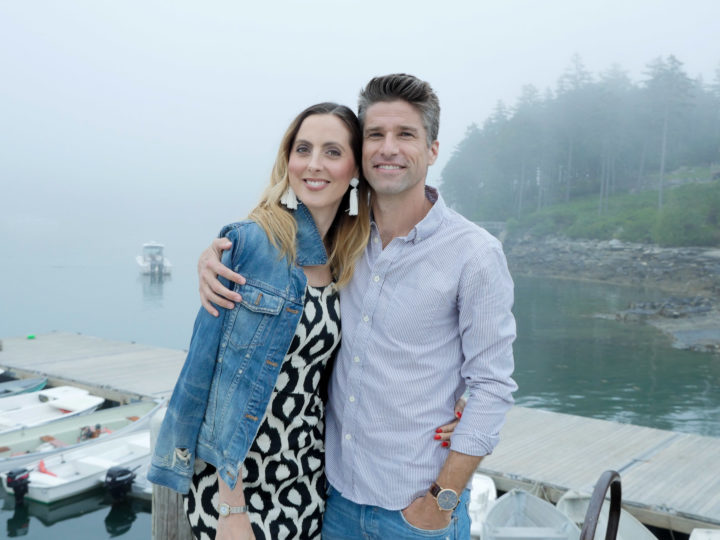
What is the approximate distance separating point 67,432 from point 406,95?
12.6m

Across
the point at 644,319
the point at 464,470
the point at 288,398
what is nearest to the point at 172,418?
the point at 288,398

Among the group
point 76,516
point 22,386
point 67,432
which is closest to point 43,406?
point 67,432

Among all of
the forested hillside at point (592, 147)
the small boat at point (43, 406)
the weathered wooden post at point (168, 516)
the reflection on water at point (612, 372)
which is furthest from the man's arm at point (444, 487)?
the forested hillside at point (592, 147)

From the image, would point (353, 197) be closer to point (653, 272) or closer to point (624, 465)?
point (624, 465)

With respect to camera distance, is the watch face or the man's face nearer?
the watch face

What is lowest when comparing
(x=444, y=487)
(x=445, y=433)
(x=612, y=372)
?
(x=612, y=372)

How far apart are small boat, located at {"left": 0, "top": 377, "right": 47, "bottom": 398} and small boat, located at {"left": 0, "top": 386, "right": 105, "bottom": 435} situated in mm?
775

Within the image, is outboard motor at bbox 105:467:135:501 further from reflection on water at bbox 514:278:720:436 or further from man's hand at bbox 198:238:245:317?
reflection on water at bbox 514:278:720:436

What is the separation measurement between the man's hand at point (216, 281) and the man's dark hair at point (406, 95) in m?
0.71

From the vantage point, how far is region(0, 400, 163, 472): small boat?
1144 centimetres

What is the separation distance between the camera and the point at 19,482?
1059 cm

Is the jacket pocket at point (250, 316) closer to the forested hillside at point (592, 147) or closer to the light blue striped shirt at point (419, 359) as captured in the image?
the light blue striped shirt at point (419, 359)

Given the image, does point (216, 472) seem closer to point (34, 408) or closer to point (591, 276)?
point (34, 408)

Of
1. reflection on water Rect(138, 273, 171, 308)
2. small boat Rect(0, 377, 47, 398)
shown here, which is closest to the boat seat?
small boat Rect(0, 377, 47, 398)
